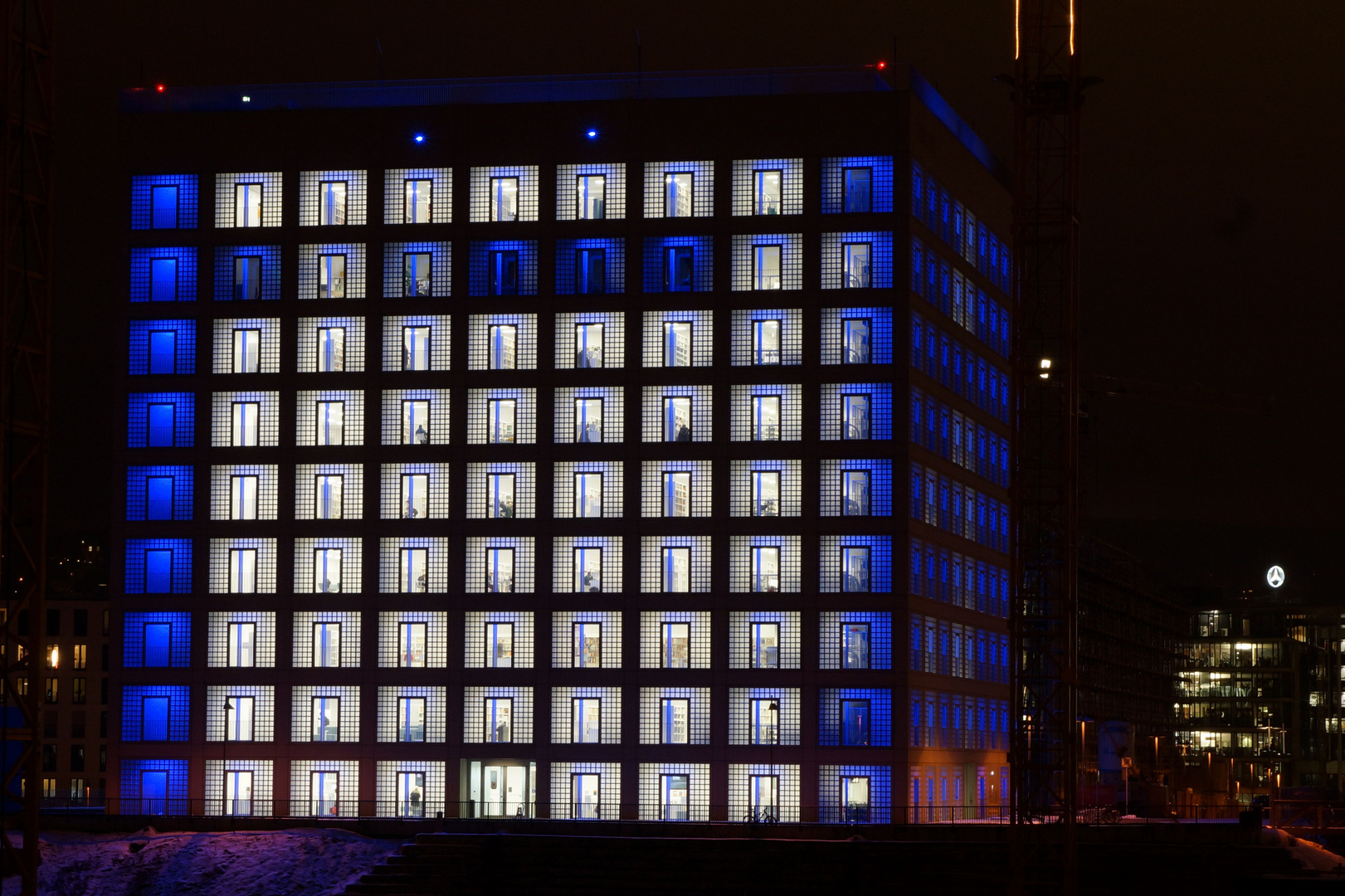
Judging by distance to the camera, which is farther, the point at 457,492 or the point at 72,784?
the point at 72,784

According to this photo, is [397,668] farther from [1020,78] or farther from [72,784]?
[72,784]

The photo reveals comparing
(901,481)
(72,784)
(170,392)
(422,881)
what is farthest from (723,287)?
(72,784)

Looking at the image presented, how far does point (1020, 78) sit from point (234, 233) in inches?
1707

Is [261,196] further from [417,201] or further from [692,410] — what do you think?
[692,410]

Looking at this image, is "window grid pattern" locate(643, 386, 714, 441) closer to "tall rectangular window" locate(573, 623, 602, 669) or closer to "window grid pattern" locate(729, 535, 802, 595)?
"window grid pattern" locate(729, 535, 802, 595)

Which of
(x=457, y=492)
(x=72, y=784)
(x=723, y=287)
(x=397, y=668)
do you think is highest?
(x=723, y=287)

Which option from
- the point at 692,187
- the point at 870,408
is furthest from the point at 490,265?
the point at 870,408

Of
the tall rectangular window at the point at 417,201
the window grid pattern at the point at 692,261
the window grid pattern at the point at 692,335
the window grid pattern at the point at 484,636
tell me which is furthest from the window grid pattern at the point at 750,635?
the tall rectangular window at the point at 417,201

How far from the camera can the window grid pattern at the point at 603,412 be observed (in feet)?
335

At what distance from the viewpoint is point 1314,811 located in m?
99.6

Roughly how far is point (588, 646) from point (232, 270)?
27152mm

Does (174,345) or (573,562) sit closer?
(573,562)

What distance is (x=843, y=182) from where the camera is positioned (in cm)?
10194

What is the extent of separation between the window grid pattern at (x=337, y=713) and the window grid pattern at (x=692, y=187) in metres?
28.5
